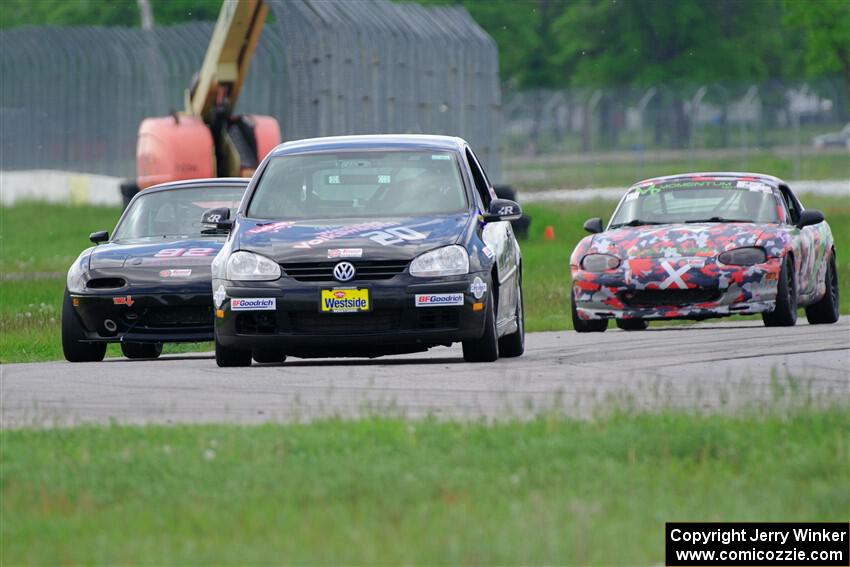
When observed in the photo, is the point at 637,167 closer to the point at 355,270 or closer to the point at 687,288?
the point at 687,288

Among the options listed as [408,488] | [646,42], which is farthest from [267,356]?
[646,42]

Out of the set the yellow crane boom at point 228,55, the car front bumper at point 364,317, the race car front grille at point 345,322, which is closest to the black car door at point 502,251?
the car front bumper at point 364,317

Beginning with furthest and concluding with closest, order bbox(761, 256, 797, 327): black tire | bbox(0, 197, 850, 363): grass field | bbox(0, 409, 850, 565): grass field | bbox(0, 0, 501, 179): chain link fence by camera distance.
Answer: bbox(0, 0, 501, 179): chain link fence
bbox(0, 197, 850, 363): grass field
bbox(761, 256, 797, 327): black tire
bbox(0, 409, 850, 565): grass field

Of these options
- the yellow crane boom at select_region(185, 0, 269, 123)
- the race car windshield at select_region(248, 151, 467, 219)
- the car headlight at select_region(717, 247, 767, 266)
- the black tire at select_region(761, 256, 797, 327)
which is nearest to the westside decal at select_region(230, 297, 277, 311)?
the race car windshield at select_region(248, 151, 467, 219)

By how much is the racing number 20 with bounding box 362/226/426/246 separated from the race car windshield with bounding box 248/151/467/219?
53cm

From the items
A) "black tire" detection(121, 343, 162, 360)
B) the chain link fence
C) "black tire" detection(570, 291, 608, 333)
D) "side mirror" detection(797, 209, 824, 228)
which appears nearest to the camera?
"black tire" detection(121, 343, 162, 360)

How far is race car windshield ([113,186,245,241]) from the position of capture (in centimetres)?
1593

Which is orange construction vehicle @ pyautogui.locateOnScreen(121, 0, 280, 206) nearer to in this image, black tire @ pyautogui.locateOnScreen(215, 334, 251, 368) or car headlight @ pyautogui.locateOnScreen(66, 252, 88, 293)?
car headlight @ pyautogui.locateOnScreen(66, 252, 88, 293)

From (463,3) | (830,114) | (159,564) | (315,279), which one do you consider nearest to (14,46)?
(830,114)

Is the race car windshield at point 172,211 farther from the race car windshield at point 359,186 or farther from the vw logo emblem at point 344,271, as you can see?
the vw logo emblem at point 344,271

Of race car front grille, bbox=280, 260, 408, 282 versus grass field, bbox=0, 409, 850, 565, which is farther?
race car front grille, bbox=280, 260, 408, 282

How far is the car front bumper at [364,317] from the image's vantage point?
1220 centimetres

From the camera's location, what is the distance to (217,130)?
32.6m

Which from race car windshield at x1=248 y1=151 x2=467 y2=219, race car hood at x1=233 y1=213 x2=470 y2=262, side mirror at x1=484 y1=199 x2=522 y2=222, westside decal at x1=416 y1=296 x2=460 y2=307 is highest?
race car windshield at x1=248 y1=151 x2=467 y2=219
